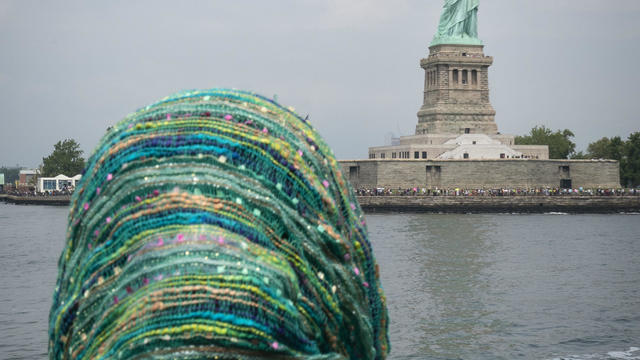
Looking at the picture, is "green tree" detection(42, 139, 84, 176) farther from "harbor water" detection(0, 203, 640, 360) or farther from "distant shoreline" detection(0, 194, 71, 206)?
"harbor water" detection(0, 203, 640, 360)

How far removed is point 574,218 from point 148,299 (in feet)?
165

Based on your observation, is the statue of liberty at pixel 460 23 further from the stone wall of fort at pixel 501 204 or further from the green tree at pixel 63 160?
the green tree at pixel 63 160

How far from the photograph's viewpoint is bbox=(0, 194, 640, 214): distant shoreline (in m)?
49.5

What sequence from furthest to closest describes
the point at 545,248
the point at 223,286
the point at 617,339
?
1. the point at 545,248
2. the point at 617,339
3. the point at 223,286

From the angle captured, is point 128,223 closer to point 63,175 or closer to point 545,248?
point 545,248

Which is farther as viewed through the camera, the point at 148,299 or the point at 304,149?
the point at 304,149

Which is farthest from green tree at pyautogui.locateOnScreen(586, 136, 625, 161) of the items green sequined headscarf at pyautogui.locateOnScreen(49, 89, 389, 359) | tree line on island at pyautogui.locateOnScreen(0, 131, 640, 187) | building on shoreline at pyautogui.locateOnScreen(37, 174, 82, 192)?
green sequined headscarf at pyautogui.locateOnScreen(49, 89, 389, 359)

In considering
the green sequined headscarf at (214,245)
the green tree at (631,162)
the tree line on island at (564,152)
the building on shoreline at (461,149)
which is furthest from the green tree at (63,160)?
the green sequined headscarf at (214,245)

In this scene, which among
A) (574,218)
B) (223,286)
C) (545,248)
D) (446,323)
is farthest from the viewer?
(574,218)

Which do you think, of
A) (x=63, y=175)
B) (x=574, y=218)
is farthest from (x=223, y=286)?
(x=63, y=175)

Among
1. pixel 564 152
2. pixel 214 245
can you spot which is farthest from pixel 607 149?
pixel 214 245

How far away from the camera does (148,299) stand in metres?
0.78

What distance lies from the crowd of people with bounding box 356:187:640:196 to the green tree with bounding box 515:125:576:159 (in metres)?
18.4

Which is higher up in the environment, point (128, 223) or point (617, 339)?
point (128, 223)
